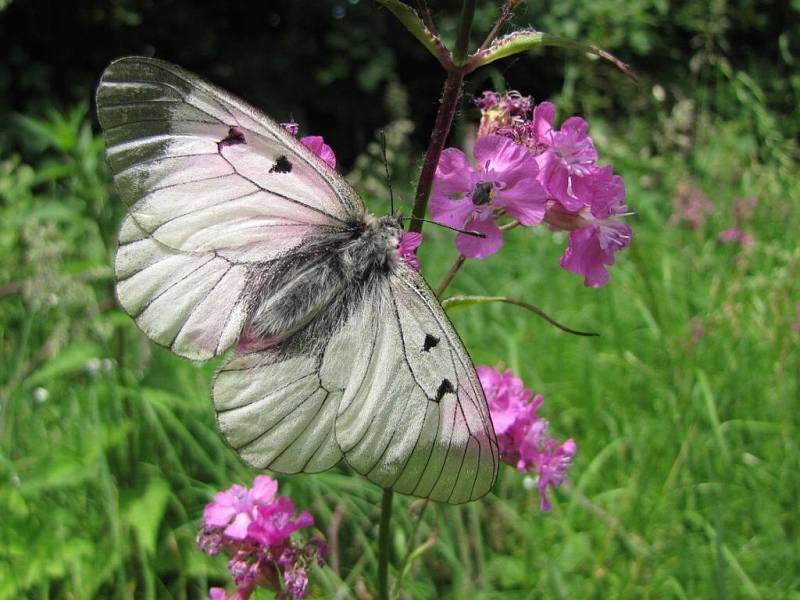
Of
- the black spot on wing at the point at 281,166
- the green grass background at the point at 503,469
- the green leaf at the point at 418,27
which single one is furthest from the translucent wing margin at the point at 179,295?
the green grass background at the point at 503,469

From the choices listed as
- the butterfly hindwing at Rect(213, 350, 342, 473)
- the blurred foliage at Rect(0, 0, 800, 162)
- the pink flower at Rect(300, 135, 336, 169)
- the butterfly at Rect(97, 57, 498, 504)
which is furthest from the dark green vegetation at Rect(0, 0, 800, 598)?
the blurred foliage at Rect(0, 0, 800, 162)

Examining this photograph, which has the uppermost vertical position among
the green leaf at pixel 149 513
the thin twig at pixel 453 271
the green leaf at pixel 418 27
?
the green leaf at pixel 418 27

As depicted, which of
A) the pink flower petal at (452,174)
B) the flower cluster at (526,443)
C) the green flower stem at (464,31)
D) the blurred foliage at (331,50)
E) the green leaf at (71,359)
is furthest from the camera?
the blurred foliage at (331,50)

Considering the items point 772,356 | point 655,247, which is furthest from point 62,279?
point 655,247

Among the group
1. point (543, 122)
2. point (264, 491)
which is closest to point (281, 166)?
point (543, 122)

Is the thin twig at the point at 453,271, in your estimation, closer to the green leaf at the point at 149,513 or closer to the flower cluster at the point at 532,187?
the flower cluster at the point at 532,187

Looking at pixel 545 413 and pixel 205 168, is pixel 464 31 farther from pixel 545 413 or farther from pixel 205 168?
pixel 545 413

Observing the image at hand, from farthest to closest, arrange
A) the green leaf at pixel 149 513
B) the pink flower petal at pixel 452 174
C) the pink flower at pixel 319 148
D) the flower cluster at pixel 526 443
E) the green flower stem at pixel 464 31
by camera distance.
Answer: the green leaf at pixel 149 513 → the flower cluster at pixel 526 443 → the pink flower at pixel 319 148 → the pink flower petal at pixel 452 174 → the green flower stem at pixel 464 31
